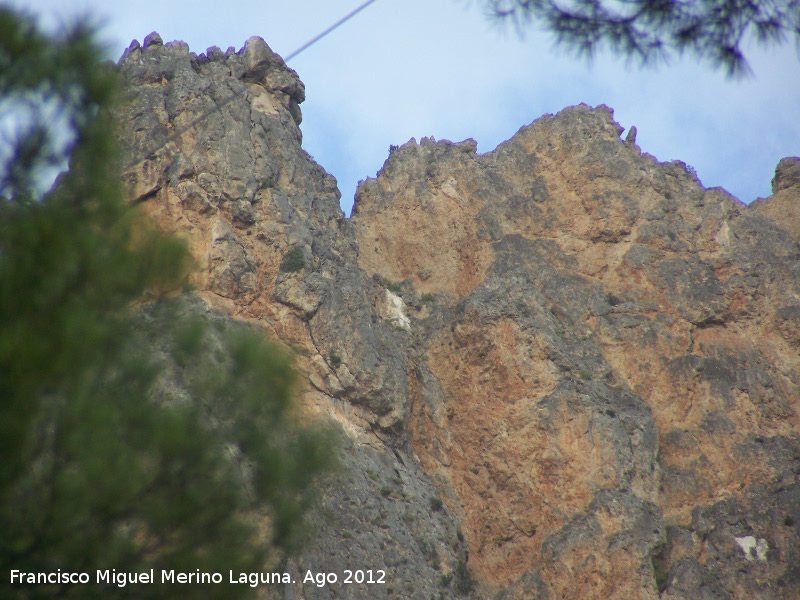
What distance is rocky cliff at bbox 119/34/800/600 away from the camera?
87.8 feet

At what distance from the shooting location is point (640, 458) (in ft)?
95.2

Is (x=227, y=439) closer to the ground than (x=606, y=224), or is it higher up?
closer to the ground

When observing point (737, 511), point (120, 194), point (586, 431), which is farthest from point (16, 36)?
point (737, 511)

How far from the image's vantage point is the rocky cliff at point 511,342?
26766 millimetres

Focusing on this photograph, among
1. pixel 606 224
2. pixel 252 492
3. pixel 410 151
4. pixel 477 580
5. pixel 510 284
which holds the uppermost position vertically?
pixel 410 151

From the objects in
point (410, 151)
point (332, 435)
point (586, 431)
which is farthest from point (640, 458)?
point (332, 435)

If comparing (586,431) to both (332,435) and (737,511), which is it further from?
(332,435)

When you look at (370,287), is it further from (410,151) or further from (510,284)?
(410,151)

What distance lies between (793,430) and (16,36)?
99.0 feet

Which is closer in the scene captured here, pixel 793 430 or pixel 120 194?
pixel 120 194

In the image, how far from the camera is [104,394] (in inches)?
303

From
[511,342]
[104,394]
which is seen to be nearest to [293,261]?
[511,342]

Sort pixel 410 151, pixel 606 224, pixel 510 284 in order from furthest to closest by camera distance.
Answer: pixel 410 151
pixel 606 224
pixel 510 284

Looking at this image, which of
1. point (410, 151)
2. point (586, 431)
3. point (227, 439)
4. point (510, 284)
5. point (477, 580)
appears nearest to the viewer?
point (227, 439)
